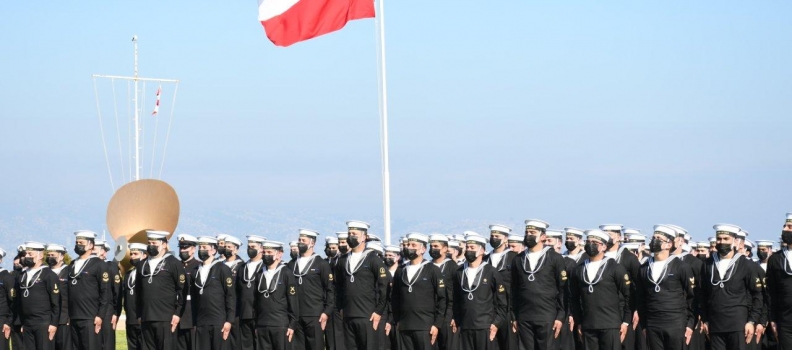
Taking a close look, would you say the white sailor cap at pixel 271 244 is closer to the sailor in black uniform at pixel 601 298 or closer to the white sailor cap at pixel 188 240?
the white sailor cap at pixel 188 240

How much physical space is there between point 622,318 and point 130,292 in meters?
6.98

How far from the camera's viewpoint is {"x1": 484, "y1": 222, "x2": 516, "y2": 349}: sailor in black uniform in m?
16.0

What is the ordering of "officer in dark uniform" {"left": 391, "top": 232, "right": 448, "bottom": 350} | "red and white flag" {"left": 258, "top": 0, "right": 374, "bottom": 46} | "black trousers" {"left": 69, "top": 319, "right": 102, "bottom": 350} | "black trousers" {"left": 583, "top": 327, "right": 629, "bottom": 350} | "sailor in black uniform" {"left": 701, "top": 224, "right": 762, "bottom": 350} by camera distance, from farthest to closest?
"red and white flag" {"left": 258, "top": 0, "right": 374, "bottom": 46} < "black trousers" {"left": 69, "top": 319, "right": 102, "bottom": 350} < "officer in dark uniform" {"left": 391, "top": 232, "right": 448, "bottom": 350} < "black trousers" {"left": 583, "top": 327, "right": 629, "bottom": 350} < "sailor in black uniform" {"left": 701, "top": 224, "right": 762, "bottom": 350}

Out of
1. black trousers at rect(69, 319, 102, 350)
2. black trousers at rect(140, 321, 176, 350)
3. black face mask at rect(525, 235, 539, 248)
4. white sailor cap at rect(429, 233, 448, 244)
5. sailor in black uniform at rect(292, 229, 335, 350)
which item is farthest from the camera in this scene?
black trousers at rect(69, 319, 102, 350)

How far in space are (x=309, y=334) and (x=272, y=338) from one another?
1.81ft

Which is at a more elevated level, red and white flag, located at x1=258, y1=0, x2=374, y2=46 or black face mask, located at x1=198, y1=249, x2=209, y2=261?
red and white flag, located at x1=258, y1=0, x2=374, y2=46

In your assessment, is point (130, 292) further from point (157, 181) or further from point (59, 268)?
point (157, 181)

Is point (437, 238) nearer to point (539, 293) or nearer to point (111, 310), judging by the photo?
point (539, 293)

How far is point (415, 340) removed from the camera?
16.3 m

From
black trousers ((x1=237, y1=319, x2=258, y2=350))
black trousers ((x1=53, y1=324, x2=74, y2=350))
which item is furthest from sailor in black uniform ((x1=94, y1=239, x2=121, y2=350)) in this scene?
black trousers ((x1=237, y1=319, x2=258, y2=350))

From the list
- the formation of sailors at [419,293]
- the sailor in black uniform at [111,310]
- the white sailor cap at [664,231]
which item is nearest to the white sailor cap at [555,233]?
the formation of sailors at [419,293]

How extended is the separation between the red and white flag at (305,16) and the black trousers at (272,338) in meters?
4.79

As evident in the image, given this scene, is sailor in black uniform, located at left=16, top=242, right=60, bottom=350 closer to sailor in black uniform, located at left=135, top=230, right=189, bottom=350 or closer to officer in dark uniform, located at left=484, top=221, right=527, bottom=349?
sailor in black uniform, located at left=135, top=230, right=189, bottom=350

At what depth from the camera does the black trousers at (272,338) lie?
56.6ft
